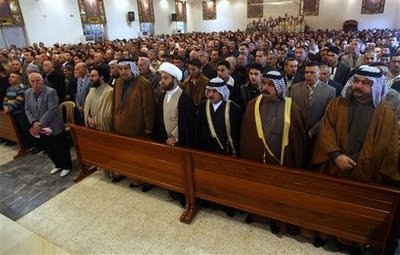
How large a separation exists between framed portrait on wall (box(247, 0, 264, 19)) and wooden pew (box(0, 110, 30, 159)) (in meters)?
23.6

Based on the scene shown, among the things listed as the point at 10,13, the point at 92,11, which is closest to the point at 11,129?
the point at 10,13

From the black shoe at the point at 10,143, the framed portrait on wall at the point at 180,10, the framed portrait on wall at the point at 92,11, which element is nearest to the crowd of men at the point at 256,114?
the black shoe at the point at 10,143

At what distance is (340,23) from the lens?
846 inches

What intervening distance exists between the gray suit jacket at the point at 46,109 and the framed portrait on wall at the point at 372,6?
2312 cm

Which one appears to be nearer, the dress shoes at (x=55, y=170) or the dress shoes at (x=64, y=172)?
the dress shoes at (x=64, y=172)

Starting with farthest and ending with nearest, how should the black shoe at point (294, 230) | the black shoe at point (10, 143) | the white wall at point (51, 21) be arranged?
the white wall at point (51, 21)
the black shoe at point (10, 143)
the black shoe at point (294, 230)

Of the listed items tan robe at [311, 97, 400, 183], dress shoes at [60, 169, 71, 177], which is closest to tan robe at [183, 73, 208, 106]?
tan robe at [311, 97, 400, 183]

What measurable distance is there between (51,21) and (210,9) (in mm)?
15784

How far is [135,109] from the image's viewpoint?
3.39m

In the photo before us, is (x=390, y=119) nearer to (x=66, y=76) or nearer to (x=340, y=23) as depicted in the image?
(x=66, y=76)

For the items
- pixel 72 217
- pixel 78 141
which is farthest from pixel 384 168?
pixel 78 141

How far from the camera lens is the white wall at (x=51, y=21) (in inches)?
558

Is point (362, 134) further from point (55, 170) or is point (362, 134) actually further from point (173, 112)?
point (55, 170)

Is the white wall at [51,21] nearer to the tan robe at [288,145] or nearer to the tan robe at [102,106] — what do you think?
the tan robe at [102,106]
